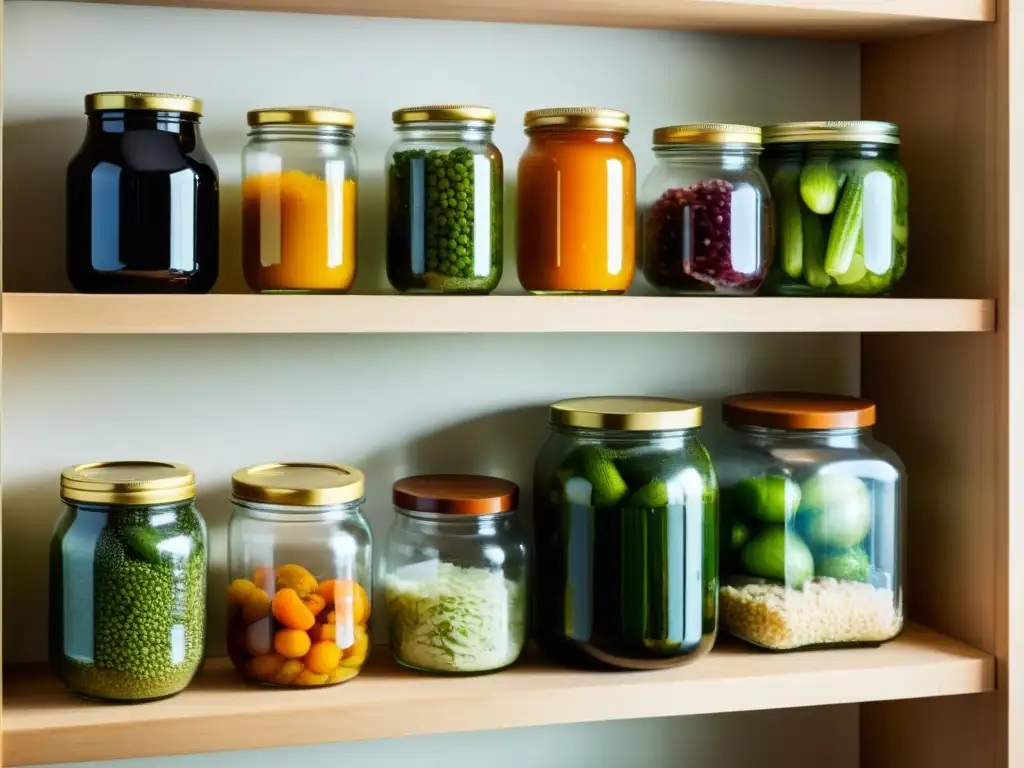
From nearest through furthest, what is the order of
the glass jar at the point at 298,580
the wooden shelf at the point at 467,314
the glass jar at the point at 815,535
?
the wooden shelf at the point at 467,314
the glass jar at the point at 298,580
the glass jar at the point at 815,535

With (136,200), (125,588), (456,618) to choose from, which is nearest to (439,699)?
(456,618)

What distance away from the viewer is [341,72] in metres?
1.28

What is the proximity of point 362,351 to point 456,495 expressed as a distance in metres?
0.22

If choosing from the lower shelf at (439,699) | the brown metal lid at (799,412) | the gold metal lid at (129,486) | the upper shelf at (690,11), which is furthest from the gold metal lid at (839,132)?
the gold metal lid at (129,486)

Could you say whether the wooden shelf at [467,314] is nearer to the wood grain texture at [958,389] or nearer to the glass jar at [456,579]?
the wood grain texture at [958,389]

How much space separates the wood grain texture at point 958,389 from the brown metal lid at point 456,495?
1.61 ft

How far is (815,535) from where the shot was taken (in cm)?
123

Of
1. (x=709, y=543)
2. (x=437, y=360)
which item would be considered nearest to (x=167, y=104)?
(x=437, y=360)

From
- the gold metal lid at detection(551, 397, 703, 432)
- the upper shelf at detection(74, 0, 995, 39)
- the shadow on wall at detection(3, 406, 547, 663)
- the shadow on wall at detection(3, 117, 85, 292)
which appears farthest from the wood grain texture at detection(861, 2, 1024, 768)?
the shadow on wall at detection(3, 117, 85, 292)

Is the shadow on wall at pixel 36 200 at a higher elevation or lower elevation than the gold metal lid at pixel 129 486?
higher

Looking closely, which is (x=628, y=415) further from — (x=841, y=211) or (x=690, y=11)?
(x=690, y=11)

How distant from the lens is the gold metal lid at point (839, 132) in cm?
122

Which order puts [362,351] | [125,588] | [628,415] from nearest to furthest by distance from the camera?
1. [125,588]
2. [628,415]
3. [362,351]

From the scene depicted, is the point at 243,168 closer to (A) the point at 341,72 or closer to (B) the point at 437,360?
(A) the point at 341,72
